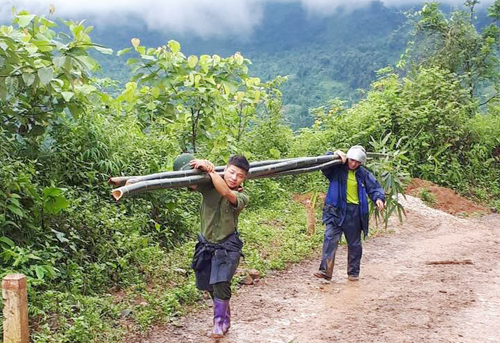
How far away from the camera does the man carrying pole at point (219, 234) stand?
4.50 metres

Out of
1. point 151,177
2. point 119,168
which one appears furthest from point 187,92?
point 151,177

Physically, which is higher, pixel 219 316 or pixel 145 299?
pixel 145 299

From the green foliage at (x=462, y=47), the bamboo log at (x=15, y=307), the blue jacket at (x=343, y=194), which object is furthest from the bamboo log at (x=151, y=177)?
the green foliage at (x=462, y=47)

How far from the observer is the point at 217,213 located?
4.60m

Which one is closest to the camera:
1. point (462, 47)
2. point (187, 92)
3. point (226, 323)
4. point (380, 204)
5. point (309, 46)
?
→ point (226, 323)

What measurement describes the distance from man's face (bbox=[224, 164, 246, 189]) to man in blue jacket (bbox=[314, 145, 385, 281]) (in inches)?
90.1

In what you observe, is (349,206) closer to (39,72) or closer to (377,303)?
(377,303)

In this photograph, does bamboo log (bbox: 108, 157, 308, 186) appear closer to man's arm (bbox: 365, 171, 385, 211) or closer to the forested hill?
man's arm (bbox: 365, 171, 385, 211)

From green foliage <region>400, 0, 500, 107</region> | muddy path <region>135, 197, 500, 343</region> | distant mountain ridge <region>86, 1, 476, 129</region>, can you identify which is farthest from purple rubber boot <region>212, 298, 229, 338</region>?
distant mountain ridge <region>86, 1, 476, 129</region>

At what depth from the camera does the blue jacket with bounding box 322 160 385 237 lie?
255 inches

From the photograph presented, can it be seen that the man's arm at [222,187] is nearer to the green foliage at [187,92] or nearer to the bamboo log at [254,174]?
the bamboo log at [254,174]

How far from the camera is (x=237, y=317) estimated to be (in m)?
5.31

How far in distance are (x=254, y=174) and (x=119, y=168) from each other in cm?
246

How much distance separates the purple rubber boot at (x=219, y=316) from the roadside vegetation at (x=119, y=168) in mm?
656
